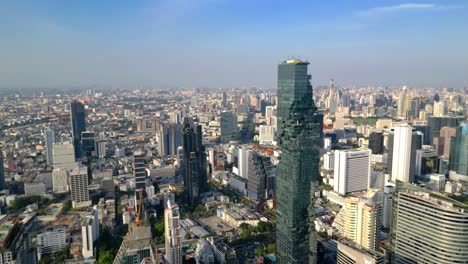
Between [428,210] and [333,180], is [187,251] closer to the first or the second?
[428,210]

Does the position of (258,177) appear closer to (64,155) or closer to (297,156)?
(297,156)

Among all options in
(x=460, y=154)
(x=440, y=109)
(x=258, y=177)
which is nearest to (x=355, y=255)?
(x=258, y=177)

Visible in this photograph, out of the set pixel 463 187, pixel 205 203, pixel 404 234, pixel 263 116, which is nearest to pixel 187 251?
pixel 205 203

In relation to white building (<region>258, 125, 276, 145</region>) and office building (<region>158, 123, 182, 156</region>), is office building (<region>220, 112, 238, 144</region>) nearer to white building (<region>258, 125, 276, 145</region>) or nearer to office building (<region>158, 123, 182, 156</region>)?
white building (<region>258, 125, 276, 145</region>)

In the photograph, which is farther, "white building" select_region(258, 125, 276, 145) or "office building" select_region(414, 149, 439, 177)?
"white building" select_region(258, 125, 276, 145)

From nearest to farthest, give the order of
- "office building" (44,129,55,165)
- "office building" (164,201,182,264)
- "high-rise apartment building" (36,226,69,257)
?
"office building" (164,201,182,264), "high-rise apartment building" (36,226,69,257), "office building" (44,129,55,165)

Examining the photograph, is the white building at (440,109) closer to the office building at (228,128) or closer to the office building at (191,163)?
the office building at (228,128)

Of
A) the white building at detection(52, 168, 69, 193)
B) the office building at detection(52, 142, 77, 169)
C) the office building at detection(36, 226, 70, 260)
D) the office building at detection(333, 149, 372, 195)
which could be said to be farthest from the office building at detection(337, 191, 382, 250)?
the office building at detection(52, 142, 77, 169)
